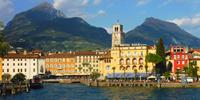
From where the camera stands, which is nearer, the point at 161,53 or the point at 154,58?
the point at 154,58

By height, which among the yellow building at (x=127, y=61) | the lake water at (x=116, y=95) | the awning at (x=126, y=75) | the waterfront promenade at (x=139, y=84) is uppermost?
the yellow building at (x=127, y=61)

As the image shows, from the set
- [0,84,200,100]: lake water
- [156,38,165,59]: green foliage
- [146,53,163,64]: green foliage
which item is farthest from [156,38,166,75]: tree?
[0,84,200,100]: lake water

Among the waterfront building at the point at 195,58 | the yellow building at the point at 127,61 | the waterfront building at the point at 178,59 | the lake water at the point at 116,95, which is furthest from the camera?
the yellow building at the point at 127,61

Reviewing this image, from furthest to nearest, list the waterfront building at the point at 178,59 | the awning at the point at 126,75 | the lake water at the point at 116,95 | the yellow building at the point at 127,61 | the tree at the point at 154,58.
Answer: the yellow building at the point at 127,61 < the waterfront building at the point at 178,59 < the awning at the point at 126,75 < the tree at the point at 154,58 < the lake water at the point at 116,95

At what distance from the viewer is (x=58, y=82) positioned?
198875 millimetres

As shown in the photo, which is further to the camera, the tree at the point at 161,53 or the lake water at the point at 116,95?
the tree at the point at 161,53

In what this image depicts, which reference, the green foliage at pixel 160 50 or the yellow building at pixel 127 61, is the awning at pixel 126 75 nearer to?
the yellow building at pixel 127 61

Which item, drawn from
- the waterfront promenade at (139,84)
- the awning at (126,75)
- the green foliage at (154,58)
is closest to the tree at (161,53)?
the green foliage at (154,58)

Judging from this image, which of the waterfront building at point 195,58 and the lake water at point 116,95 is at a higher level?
the waterfront building at point 195,58

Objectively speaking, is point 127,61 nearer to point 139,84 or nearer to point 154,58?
point 154,58

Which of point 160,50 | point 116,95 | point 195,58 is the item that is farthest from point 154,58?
point 116,95

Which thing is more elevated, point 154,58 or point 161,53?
point 161,53

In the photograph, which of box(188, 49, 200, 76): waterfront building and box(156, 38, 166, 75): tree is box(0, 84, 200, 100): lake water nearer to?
box(156, 38, 166, 75): tree

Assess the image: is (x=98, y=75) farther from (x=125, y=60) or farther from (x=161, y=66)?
(x=161, y=66)
